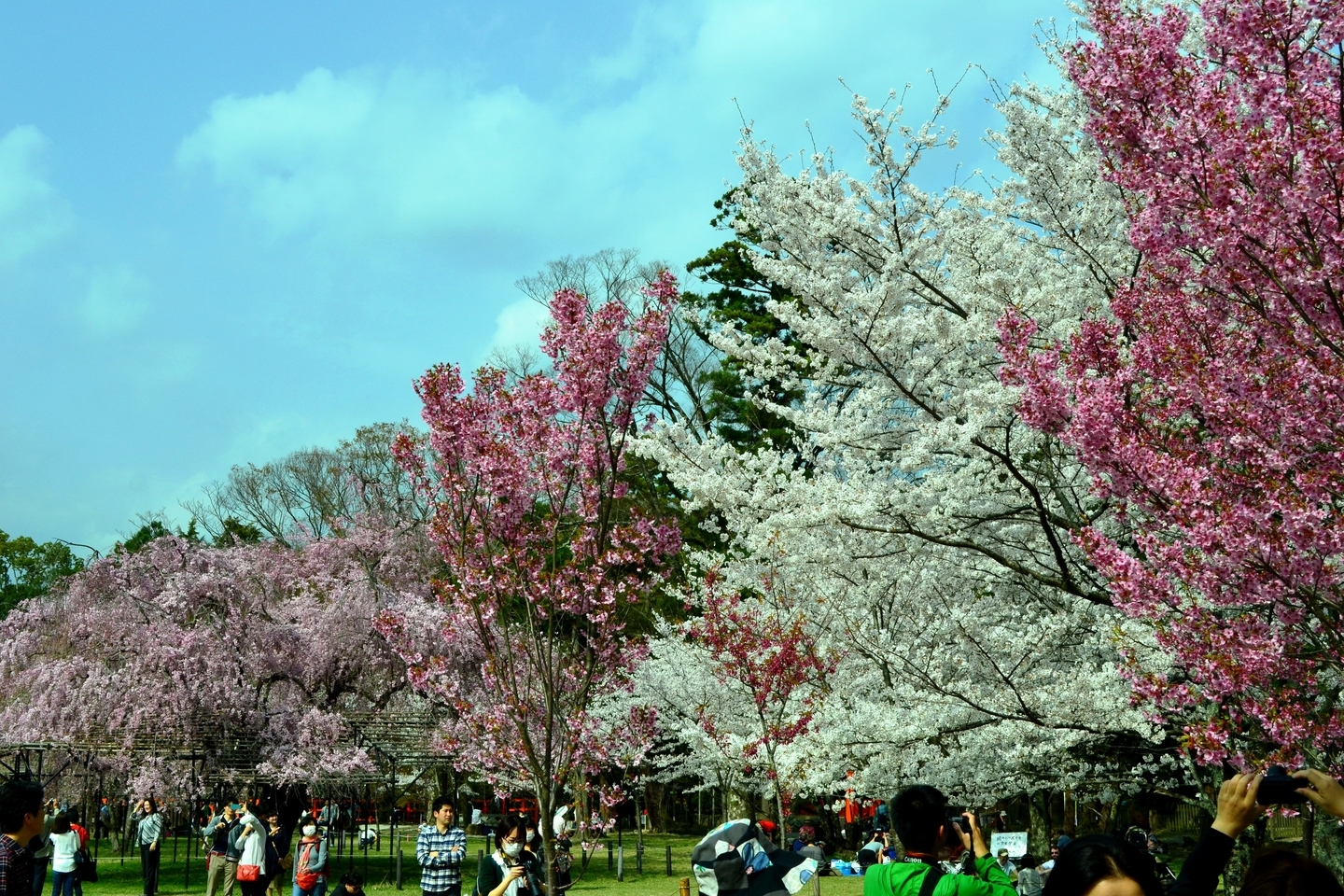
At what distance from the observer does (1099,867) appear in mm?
2707

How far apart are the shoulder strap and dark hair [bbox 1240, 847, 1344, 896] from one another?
1.11 meters

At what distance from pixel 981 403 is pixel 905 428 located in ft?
6.04

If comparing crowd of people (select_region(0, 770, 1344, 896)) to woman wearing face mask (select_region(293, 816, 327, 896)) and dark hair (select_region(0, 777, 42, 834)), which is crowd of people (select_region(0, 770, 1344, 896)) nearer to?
dark hair (select_region(0, 777, 42, 834))

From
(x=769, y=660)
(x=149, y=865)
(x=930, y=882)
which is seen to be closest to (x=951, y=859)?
(x=930, y=882)

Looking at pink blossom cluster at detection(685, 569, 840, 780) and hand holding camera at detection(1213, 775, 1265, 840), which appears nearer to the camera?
hand holding camera at detection(1213, 775, 1265, 840)

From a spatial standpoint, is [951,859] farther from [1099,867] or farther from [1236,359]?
[1236,359]

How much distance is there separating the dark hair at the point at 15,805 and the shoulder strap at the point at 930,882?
3560 millimetres

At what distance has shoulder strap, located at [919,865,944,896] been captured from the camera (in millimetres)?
3428

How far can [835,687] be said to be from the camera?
589 inches

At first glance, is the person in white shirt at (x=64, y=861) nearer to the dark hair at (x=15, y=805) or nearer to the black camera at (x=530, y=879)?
the black camera at (x=530, y=879)

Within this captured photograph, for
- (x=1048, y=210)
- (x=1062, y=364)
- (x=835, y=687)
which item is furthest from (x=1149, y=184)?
(x=835, y=687)

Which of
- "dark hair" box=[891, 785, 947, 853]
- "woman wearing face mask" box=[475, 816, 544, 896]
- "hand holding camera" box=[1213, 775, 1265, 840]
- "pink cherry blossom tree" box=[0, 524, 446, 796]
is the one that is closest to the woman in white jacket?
"woman wearing face mask" box=[475, 816, 544, 896]

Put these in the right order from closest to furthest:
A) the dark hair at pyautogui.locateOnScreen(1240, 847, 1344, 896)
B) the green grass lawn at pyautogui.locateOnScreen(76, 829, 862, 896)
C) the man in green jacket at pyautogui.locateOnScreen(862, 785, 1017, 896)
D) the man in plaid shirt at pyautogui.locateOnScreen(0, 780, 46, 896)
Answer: the dark hair at pyautogui.locateOnScreen(1240, 847, 1344, 896) < the man in green jacket at pyautogui.locateOnScreen(862, 785, 1017, 896) < the man in plaid shirt at pyautogui.locateOnScreen(0, 780, 46, 896) < the green grass lawn at pyautogui.locateOnScreen(76, 829, 862, 896)

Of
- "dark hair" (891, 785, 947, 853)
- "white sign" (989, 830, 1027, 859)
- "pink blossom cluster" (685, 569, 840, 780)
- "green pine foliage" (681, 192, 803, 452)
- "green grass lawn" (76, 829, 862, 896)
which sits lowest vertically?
"green grass lawn" (76, 829, 862, 896)
